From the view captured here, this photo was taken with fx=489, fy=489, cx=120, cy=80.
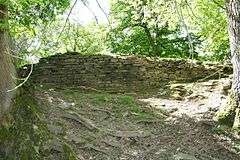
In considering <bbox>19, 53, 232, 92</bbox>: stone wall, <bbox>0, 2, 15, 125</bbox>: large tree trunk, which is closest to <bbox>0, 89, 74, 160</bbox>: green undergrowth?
<bbox>0, 2, 15, 125</bbox>: large tree trunk

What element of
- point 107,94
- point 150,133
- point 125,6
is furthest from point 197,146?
point 125,6

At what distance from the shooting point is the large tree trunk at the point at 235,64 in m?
7.90

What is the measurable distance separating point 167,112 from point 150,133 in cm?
99

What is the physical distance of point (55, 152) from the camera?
6.72m

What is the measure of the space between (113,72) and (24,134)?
414cm

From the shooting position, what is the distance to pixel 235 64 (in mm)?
8039

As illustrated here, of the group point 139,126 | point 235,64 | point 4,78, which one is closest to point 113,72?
point 139,126

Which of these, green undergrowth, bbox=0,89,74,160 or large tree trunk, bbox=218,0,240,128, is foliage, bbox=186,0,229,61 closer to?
large tree trunk, bbox=218,0,240,128

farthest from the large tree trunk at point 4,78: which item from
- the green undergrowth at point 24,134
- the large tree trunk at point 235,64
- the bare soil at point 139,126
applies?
the large tree trunk at point 235,64

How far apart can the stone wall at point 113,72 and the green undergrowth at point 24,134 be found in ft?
10.3

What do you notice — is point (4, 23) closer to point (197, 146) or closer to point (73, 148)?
point (73, 148)

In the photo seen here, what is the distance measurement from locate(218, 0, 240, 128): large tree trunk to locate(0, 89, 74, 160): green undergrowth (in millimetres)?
2884

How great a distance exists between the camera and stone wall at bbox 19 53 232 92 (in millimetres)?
10359

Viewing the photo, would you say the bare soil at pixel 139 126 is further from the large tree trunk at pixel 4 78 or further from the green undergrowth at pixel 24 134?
the large tree trunk at pixel 4 78
